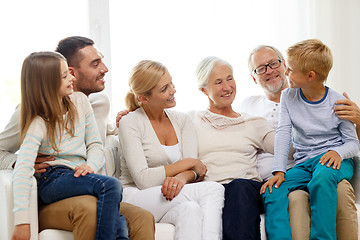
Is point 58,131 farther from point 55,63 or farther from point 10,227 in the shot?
point 10,227

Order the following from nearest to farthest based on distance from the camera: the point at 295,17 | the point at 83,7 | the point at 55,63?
the point at 55,63 → the point at 83,7 → the point at 295,17

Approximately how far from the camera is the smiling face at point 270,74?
2.75 m

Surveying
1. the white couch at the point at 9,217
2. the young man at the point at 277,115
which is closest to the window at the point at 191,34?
the young man at the point at 277,115

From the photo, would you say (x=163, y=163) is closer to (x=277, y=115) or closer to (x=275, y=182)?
(x=275, y=182)

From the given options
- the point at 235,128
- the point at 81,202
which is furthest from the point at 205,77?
the point at 81,202

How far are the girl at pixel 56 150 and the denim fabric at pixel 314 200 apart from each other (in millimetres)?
655

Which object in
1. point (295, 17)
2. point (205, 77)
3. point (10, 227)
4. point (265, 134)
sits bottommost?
point (10, 227)

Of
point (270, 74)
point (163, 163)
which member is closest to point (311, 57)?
point (270, 74)

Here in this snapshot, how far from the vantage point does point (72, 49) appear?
8.10 feet

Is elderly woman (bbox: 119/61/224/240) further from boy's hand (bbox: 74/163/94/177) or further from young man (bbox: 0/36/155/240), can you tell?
boy's hand (bbox: 74/163/94/177)

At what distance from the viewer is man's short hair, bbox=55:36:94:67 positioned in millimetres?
2459

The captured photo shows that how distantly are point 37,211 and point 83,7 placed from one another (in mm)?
1732

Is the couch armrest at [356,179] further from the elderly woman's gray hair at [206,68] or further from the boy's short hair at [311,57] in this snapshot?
the elderly woman's gray hair at [206,68]

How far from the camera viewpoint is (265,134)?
2578 millimetres
